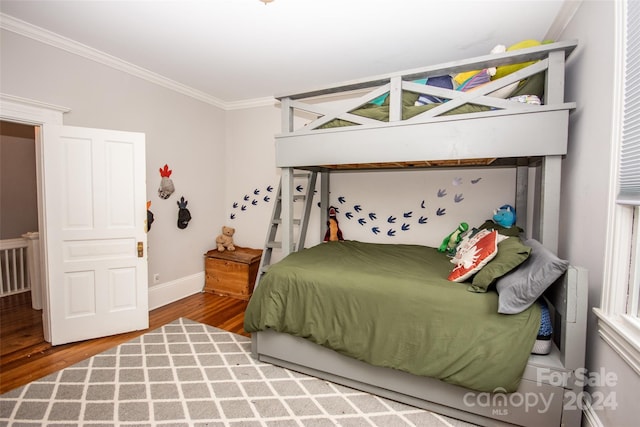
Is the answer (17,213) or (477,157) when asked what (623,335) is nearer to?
(477,157)

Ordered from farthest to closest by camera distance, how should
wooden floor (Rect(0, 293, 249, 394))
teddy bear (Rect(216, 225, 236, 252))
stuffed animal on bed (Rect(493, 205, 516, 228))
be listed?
teddy bear (Rect(216, 225, 236, 252)), stuffed animal on bed (Rect(493, 205, 516, 228)), wooden floor (Rect(0, 293, 249, 394))

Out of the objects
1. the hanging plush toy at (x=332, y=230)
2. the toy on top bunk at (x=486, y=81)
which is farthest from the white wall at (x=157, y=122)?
the toy on top bunk at (x=486, y=81)

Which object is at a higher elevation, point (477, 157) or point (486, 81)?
point (486, 81)

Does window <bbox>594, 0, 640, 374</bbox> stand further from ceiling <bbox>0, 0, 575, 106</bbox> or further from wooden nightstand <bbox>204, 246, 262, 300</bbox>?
wooden nightstand <bbox>204, 246, 262, 300</bbox>

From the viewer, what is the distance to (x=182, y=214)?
3422 millimetres

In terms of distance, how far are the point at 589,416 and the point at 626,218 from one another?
989mm

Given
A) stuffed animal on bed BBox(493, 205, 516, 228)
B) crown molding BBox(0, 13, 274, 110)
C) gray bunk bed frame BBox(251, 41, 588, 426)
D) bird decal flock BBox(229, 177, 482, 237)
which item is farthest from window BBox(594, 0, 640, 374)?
crown molding BBox(0, 13, 274, 110)

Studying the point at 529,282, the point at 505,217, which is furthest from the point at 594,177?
the point at 505,217

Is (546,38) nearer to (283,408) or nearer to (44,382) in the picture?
(283,408)

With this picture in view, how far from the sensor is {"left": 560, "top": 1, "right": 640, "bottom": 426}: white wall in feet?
4.23

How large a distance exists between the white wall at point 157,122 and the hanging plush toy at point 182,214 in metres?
0.05

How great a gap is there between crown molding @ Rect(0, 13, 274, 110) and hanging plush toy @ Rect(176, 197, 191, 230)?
1.30 meters

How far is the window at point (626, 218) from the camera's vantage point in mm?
1211

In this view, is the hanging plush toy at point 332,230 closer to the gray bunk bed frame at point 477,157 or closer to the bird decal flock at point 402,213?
the bird decal flock at point 402,213
